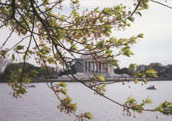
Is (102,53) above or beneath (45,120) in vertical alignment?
above

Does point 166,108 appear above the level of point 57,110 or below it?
above

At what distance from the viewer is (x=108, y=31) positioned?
5.91 meters

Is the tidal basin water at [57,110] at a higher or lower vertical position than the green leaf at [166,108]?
lower

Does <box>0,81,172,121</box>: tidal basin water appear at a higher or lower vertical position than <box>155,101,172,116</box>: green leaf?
lower

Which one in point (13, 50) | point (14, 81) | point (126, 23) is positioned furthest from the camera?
point (126, 23)

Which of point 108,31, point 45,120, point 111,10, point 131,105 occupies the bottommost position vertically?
point 45,120

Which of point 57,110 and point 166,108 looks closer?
point 166,108

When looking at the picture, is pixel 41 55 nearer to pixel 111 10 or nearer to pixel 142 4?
pixel 111 10

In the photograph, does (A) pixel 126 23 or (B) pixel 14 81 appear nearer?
(B) pixel 14 81

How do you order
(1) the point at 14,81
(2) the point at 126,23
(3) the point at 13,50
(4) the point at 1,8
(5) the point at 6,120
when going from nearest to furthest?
(1) the point at 14,81 → (3) the point at 13,50 → (2) the point at 126,23 → (4) the point at 1,8 → (5) the point at 6,120

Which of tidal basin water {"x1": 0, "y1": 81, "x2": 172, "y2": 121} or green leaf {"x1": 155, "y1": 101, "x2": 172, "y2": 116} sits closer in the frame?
green leaf {"x1": 155, "y1": 101, "x2": 172, "y2": 116}

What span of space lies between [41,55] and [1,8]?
1.81 m

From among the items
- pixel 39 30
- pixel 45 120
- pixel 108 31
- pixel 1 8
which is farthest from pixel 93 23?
pixel 45 120

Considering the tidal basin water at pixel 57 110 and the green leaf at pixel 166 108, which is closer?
the green leaf at pixel 166 108
